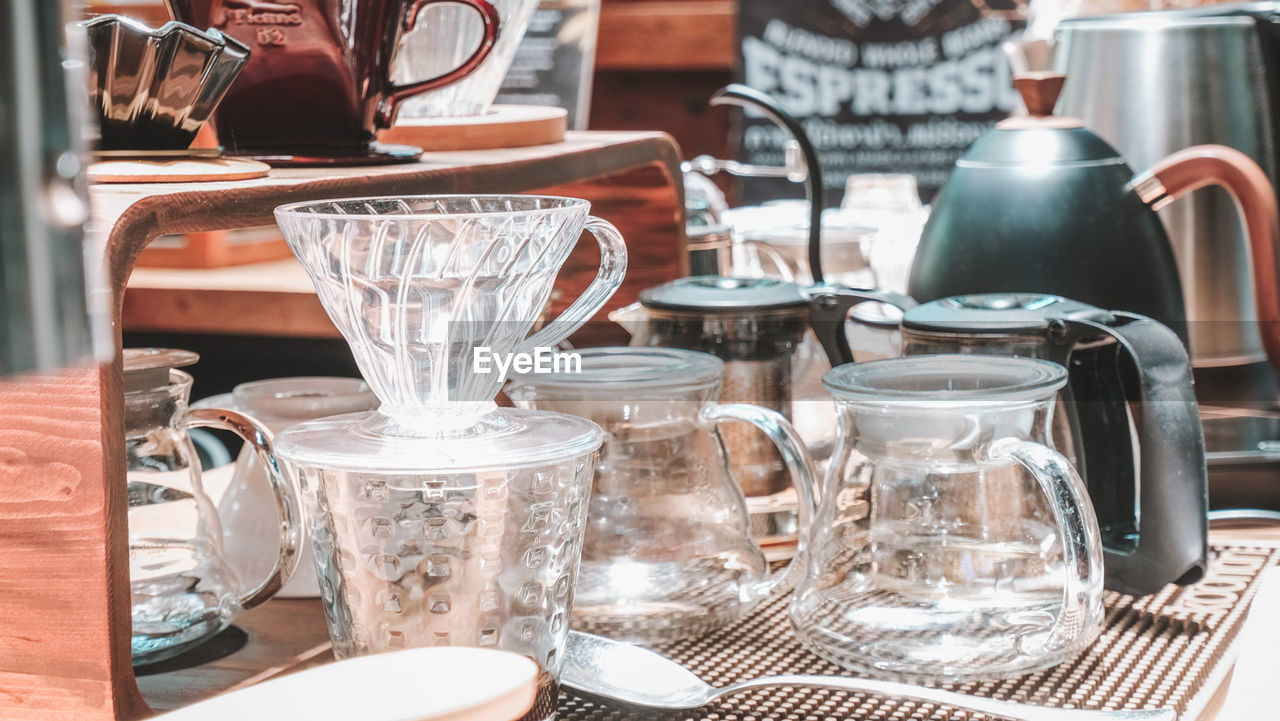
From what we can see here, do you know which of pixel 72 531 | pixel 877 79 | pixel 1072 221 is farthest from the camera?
pixel 877 79

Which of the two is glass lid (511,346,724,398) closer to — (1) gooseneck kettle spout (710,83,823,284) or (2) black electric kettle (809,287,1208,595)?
(2) black electric kettle (809,287,1208,595)

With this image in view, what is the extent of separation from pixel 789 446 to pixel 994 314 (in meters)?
0.11

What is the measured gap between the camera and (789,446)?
0.55 m

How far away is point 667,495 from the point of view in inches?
22.5

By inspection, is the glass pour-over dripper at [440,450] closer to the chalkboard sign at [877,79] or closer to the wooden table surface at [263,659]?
the wooden table surface at [263,659]

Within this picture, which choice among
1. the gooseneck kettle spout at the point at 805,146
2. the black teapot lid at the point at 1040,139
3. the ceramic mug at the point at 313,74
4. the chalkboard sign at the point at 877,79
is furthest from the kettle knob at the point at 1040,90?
the chalkboard sign at the point at 877,79

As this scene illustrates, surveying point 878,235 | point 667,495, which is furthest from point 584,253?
point 878,235

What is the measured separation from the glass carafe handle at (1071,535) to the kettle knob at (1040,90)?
344 mm

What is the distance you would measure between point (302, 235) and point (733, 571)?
24 cm

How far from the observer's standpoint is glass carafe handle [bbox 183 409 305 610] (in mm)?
517

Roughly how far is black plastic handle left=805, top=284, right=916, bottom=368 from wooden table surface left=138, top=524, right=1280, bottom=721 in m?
0.23

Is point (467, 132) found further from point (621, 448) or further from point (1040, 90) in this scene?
point (1040, 90)

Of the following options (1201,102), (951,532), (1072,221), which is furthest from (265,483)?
(1201,102)

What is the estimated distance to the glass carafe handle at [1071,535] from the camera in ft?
1.59
